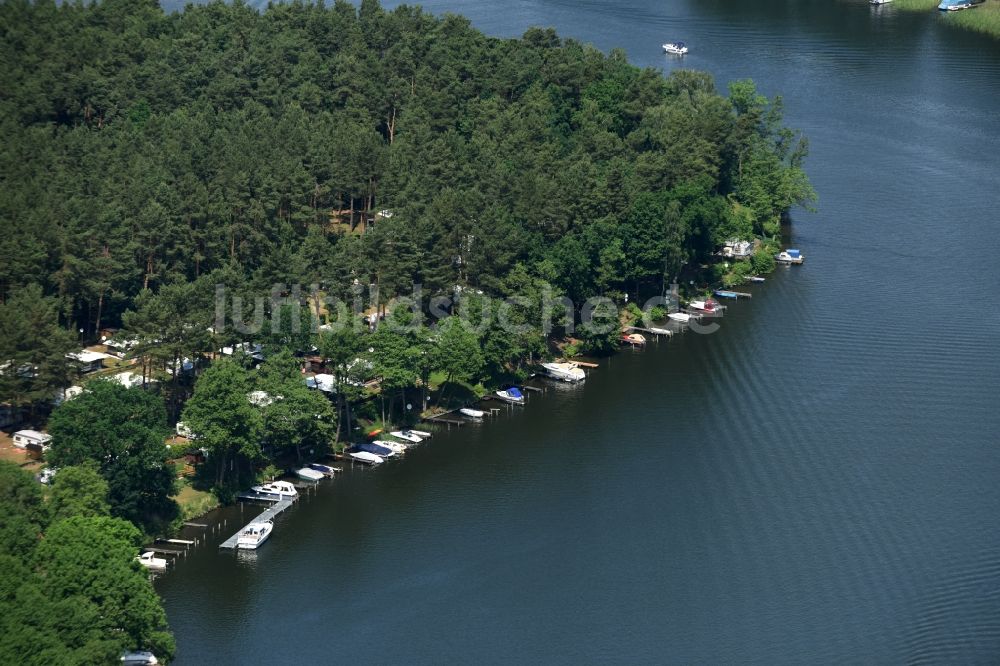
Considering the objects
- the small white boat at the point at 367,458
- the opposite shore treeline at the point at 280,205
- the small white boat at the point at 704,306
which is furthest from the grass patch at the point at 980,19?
the small white boat at the point at 367,458

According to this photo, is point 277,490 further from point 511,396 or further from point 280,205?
point 280,205

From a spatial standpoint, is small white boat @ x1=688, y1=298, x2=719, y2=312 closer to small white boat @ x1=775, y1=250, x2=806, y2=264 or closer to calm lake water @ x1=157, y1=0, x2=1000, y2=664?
calm lake water @ x1=157, y1=0, x2=1000, y2=664

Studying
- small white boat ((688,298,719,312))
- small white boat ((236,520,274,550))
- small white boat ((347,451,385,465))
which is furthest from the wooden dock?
small white boat ((688,298,719,312))

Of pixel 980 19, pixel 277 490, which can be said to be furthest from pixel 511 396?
pixel 980 19

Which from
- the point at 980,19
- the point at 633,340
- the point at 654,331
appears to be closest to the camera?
the point at 633,340

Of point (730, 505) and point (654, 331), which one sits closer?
point (730, 505)

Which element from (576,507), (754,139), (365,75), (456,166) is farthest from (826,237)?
(576,507)
